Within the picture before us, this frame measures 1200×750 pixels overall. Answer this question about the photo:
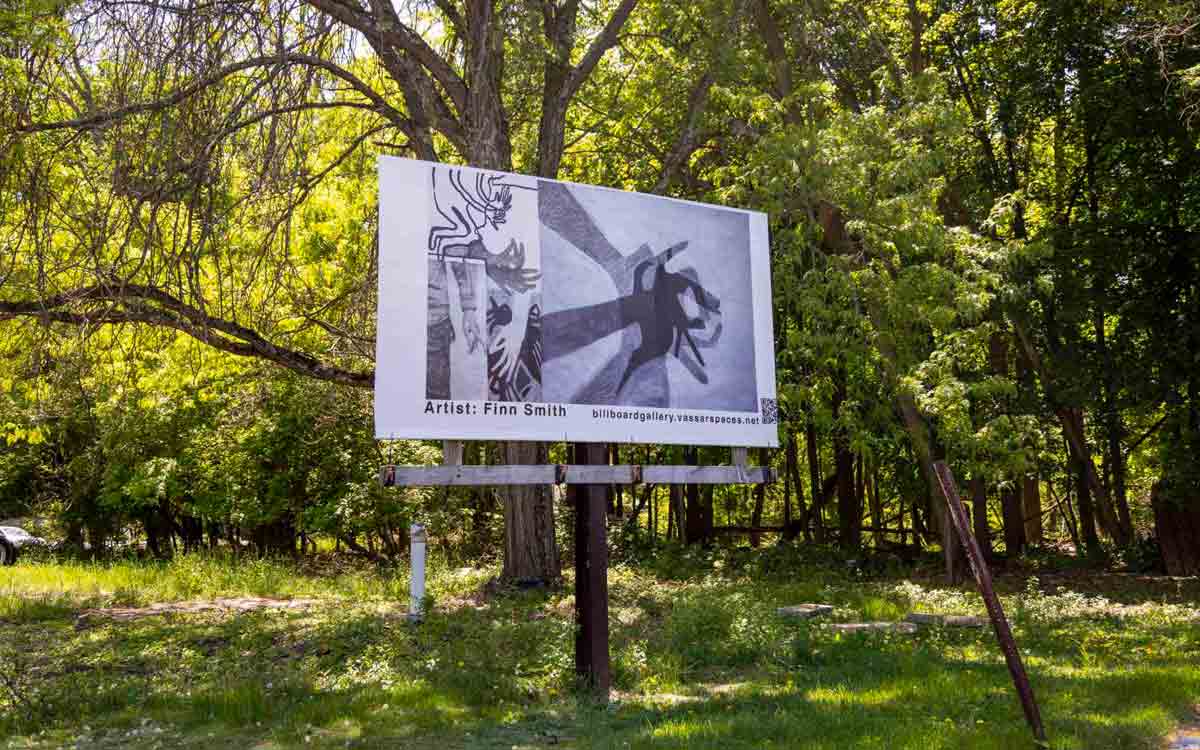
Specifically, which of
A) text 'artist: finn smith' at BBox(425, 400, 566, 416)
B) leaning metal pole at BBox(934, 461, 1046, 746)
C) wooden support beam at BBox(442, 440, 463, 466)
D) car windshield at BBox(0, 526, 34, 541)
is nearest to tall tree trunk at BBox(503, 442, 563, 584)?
text 'artist: finn smith' at BBox(425, 400, 566, 416)

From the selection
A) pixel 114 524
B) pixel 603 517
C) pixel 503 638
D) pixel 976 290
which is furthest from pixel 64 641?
pixel 114 524

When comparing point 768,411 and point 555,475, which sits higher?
point 768,411

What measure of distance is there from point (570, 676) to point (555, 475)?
1669 millimetres

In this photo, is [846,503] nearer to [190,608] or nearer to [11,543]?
[190,608]

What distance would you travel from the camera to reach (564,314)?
28.2 feet

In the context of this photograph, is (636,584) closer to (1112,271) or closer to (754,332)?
(754,332)

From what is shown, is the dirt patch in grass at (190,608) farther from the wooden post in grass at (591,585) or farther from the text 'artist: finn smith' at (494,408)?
the text 'artist: finn smith' at (494,408)

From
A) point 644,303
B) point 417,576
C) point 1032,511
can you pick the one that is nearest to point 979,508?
point 1032,511

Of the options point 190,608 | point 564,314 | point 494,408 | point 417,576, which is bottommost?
point 190,608

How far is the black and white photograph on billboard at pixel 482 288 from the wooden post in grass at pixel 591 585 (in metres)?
0.91

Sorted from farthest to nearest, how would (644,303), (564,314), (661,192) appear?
1. (661,192)
2. (644,303)
3. (564,314)

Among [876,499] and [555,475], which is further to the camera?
[876,499]

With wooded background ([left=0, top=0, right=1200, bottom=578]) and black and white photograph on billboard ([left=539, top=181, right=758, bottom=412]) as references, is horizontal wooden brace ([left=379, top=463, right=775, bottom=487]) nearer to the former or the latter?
black and white photograph on billboard ([left=539, top=181, right=758, bottom=412])

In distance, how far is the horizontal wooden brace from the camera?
24.6 feet
